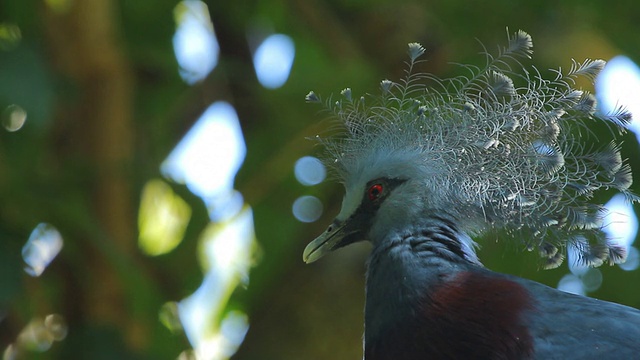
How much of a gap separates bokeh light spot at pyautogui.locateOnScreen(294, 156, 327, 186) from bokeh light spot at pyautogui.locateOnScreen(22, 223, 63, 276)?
0.91m

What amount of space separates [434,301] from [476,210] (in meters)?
0.29

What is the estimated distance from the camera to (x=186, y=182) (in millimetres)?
3998

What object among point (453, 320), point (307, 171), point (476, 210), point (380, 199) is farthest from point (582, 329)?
point (307, 171)

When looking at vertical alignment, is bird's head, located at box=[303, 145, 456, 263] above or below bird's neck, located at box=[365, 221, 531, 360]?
above

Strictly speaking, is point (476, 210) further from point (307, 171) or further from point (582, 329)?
point (307, 171)

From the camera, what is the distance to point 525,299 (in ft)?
7.95

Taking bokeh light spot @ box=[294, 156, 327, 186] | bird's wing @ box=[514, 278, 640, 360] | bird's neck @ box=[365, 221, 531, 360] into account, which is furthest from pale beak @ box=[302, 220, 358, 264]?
bokeh light spot @ box=[294, 156, 327, 186]

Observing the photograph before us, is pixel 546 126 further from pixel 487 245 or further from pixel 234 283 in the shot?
pixel 234 283

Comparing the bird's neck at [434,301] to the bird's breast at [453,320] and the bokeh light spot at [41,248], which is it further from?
the bokeh light spot at [41,248]

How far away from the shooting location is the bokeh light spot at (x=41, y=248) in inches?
144

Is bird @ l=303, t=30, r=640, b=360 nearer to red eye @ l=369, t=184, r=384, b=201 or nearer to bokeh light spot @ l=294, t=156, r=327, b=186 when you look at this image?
red eye @ l=369, t=184, r=384, b=201

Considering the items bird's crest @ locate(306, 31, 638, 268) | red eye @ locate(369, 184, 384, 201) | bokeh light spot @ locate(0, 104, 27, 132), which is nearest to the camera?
bird's crest @ locate(306, 31, 638, 268)

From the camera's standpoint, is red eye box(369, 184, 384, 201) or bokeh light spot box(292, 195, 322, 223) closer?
red eye box(369, 184, 384, 201)

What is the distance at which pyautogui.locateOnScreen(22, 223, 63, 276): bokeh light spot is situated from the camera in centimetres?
366
